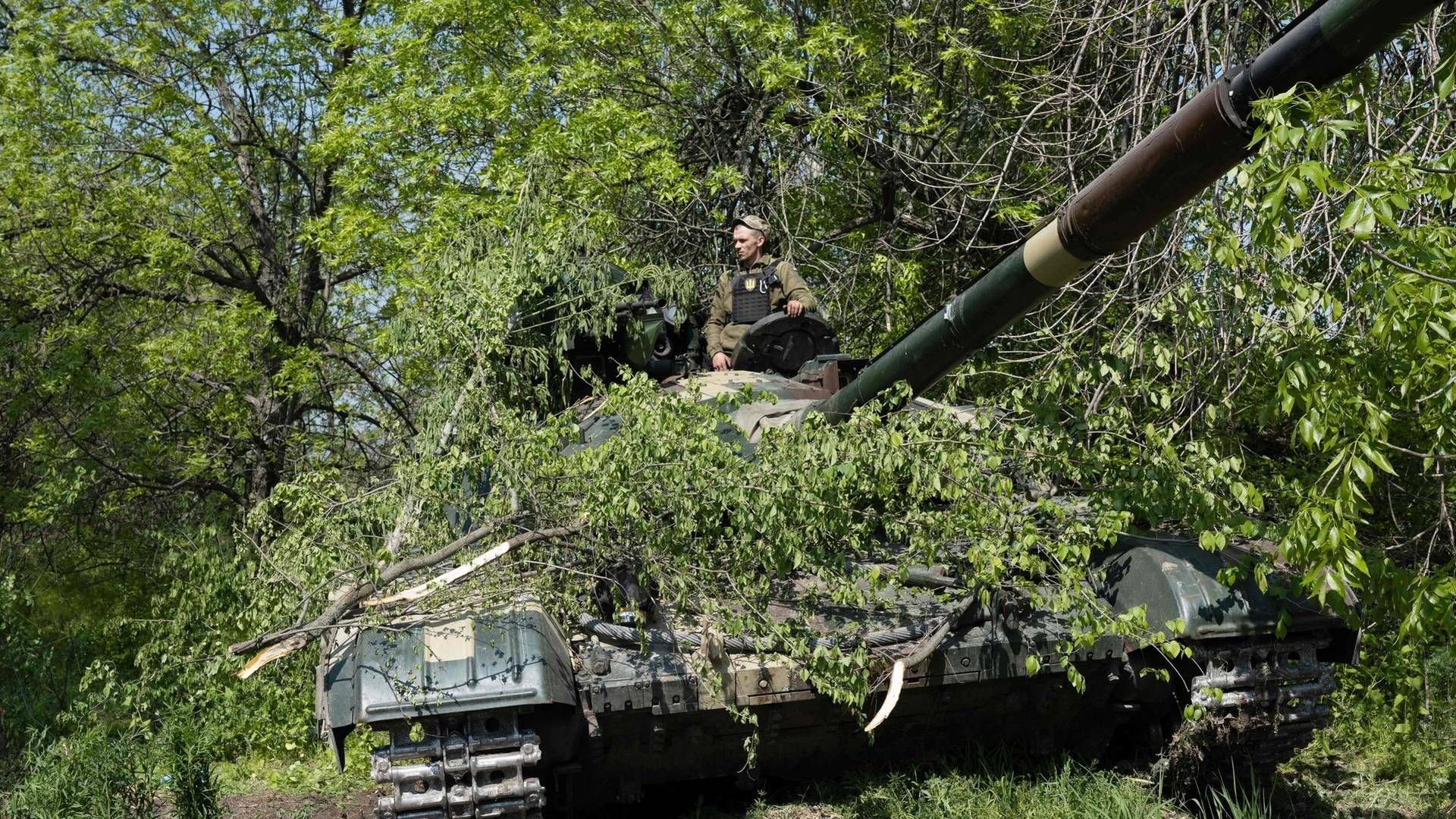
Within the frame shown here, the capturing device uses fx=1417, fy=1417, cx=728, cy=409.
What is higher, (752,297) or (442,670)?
(752,297)

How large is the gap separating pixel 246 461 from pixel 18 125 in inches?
130

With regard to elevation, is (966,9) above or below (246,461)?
above

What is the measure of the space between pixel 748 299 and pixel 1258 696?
373 cm

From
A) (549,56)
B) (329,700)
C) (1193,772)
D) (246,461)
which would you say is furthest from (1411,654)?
(246,461)

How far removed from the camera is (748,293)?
8.20 meters

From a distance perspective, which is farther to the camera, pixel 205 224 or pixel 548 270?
pixel 205 224

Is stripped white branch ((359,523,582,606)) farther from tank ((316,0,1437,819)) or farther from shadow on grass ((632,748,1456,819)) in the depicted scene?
shadow on grass ((632,748,1456,819))

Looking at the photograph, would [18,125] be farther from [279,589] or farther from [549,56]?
[279,589]

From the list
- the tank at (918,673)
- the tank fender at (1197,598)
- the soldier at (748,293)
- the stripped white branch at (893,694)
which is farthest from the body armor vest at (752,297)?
the stripped white branch at (893,694)

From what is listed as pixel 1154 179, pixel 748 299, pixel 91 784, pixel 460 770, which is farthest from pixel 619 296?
pixel 1154 179

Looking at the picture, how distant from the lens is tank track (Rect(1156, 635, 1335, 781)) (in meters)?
5.52

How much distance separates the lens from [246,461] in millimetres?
12383

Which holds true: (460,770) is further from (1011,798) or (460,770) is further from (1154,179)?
(1154,179)

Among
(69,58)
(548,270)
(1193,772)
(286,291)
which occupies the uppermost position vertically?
(69,58)
